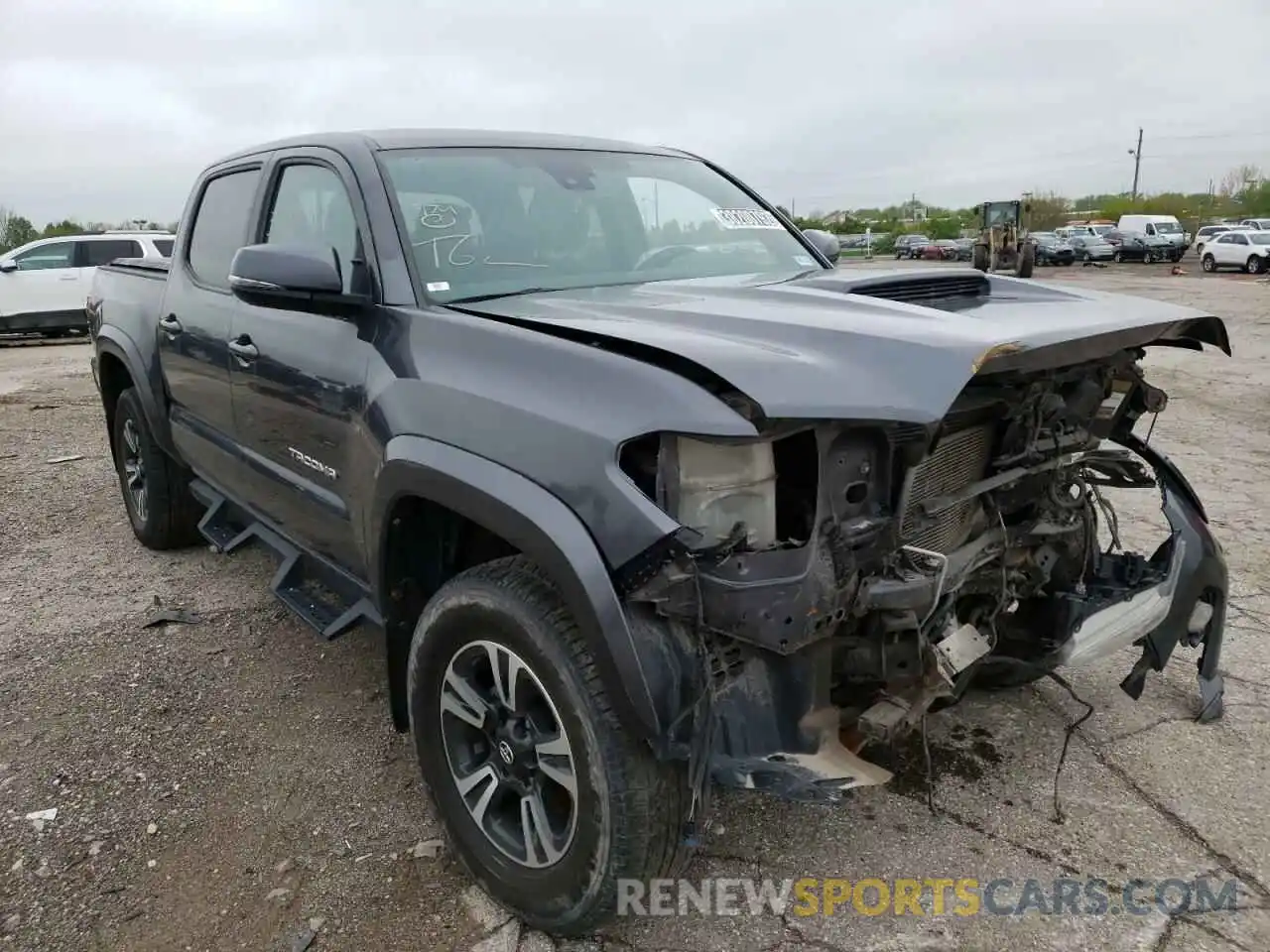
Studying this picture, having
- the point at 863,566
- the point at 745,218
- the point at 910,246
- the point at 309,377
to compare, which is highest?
the point at 745,218

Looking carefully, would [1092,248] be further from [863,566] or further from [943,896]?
[863,566]

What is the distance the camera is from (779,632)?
6.35 ft

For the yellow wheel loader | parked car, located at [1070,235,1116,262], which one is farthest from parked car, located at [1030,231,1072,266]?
the yellow wheel loader

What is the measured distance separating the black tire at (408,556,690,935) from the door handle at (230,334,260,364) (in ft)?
4.42

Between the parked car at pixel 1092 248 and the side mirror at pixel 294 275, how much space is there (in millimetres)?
43957

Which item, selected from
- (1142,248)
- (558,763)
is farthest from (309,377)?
(1142,248)

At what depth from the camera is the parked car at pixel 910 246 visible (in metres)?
56.2

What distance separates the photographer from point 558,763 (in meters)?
2.20

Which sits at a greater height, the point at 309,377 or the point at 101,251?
the point at 101,251

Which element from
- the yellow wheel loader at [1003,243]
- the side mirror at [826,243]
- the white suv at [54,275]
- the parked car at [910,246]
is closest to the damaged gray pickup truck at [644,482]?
Answer: the side mirror at [826,243]

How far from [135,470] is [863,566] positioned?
4.51 m

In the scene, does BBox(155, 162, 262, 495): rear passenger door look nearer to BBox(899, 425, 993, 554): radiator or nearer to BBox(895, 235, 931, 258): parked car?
BBox(899, 425, 993, 554): radiator

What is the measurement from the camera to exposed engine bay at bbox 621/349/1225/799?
1947 millimetres

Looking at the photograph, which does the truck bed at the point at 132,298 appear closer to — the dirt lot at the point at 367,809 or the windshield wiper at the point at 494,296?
the dirt lot at the point at 367,809
